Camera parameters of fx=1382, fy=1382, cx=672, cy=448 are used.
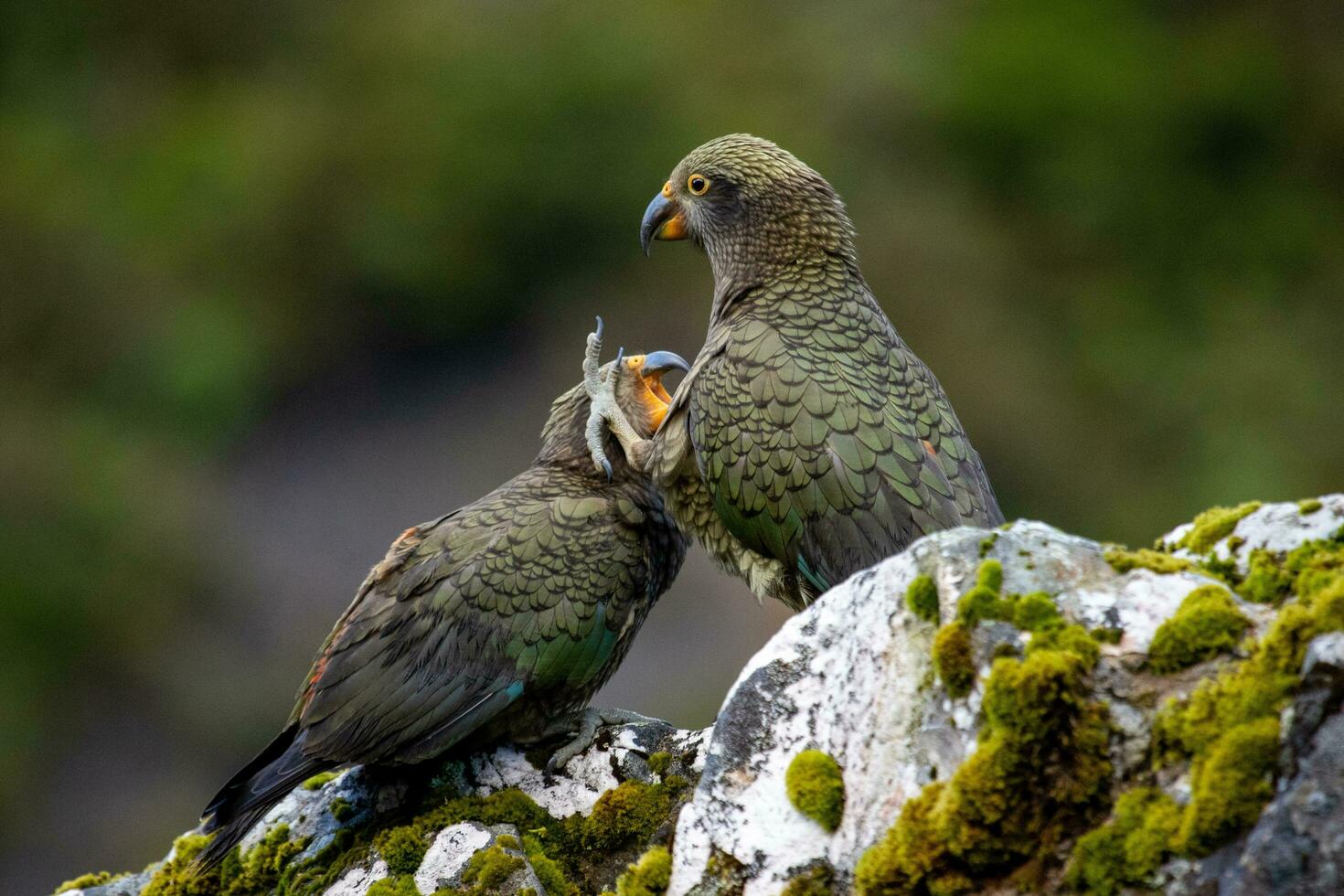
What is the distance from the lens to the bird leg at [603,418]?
21.0 feet

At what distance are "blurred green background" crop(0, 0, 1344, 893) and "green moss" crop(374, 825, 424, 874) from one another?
8.98 m

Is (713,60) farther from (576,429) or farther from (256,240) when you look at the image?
(576,429)

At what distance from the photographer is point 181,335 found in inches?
735

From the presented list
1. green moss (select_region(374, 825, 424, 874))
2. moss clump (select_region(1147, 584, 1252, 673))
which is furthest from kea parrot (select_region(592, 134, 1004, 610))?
moss clump (select_region(1147, 584, 1252, 673))

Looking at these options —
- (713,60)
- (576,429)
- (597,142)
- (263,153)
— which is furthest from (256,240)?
(576,429)

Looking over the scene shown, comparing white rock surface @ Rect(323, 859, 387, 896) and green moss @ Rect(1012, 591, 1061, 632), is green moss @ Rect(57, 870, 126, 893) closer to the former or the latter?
white rock surface @ Rect(323, 859, 387, 896)

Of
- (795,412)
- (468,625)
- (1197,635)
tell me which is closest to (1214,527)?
A: (1197,635)

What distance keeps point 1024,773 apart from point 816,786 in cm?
66

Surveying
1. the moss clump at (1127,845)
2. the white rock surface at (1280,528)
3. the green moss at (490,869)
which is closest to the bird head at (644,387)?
the green moss at (490,869)

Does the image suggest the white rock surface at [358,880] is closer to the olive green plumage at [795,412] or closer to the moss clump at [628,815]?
the moss clump at [628,815]

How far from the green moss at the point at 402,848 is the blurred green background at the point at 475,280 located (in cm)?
898

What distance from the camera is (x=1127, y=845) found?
3188 mm

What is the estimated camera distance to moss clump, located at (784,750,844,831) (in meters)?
3.79

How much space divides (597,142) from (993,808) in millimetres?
16138
